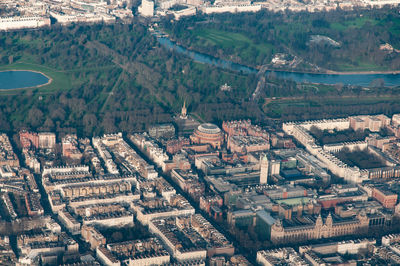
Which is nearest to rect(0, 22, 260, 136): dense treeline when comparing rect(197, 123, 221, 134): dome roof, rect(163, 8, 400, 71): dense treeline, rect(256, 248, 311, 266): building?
rect(197, 123, 221, 134): dome roof

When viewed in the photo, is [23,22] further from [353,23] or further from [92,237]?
[92,237]

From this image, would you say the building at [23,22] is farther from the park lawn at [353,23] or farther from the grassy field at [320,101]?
the park lawn at [353,23]

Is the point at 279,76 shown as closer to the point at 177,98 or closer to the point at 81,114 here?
the point at 177,98

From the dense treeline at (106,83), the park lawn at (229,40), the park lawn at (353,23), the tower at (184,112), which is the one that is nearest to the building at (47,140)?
the dense treeline at (106,83)

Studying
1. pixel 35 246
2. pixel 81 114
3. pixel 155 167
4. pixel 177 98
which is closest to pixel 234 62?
pixel 177 98

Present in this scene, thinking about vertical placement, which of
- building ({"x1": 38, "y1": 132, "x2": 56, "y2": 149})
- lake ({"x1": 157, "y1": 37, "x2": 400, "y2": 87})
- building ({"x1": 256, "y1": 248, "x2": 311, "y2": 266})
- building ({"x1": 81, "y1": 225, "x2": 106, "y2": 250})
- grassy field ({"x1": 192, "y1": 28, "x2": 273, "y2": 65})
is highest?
grassy field ({"x1": 192, "y1": 28, "x2": 273, "y2": 65})

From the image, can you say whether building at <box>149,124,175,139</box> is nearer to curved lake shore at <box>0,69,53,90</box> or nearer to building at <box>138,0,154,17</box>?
curved lake shore at <box>0,69,53,90</box>

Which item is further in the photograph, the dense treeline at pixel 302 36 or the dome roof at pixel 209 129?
the dense treeline at pixel 302 36
